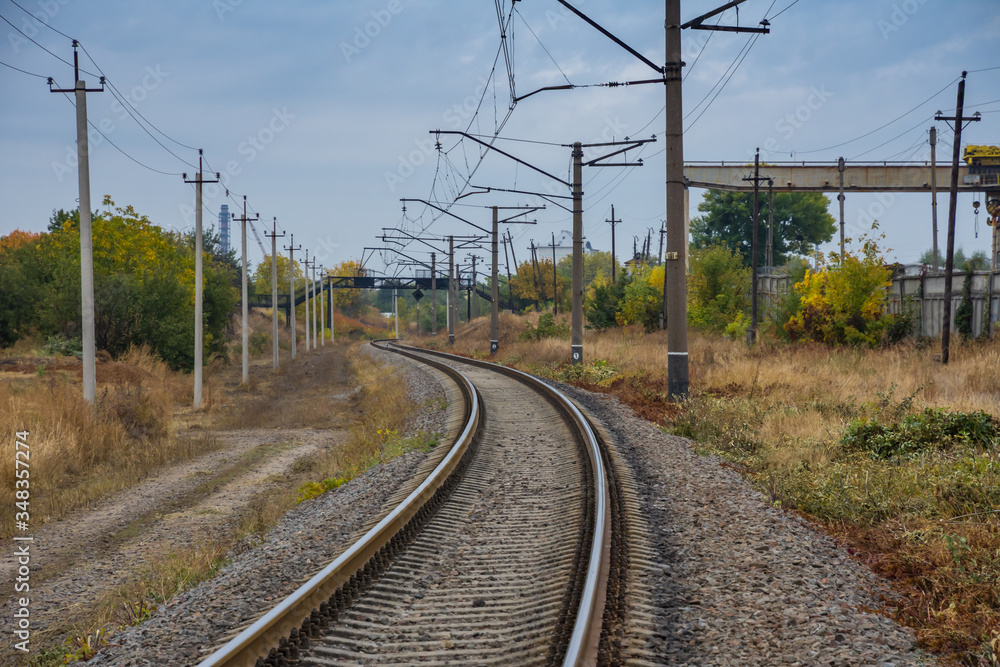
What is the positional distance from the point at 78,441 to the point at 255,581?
10707 millimetres

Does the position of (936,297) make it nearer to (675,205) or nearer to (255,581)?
(675,205)

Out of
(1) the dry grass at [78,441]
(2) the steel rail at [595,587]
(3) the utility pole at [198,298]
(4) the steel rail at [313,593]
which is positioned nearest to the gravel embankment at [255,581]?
(4) the steel rail at [313,593]

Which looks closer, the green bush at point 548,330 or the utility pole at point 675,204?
the utility pole at point 675,204

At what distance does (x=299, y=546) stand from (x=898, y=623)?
464 cm

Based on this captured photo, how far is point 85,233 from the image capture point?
17047mm

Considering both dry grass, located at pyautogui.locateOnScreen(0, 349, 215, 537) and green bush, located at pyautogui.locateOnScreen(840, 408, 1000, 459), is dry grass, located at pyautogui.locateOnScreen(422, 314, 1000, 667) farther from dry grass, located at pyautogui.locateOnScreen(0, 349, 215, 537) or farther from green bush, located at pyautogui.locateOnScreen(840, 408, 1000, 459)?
dry grass, located at pyautogui.locateOnScreen(0, 349, 215, 537)

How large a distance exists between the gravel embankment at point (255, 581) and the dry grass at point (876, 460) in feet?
13.9

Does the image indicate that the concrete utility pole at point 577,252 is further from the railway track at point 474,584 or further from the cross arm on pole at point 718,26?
the railway track at point 474,584

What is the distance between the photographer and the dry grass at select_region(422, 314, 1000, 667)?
202 inches

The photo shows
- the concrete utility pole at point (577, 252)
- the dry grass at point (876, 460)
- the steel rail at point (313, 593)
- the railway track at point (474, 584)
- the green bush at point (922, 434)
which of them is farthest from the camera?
the concrete utility pole at point (577, 252)

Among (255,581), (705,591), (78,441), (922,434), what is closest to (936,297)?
(922,434)

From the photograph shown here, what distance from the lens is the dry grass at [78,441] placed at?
11.3 metres

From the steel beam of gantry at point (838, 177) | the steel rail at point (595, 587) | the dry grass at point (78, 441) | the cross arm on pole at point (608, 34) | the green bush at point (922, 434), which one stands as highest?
the steel beam of gantry at point (838, 177)

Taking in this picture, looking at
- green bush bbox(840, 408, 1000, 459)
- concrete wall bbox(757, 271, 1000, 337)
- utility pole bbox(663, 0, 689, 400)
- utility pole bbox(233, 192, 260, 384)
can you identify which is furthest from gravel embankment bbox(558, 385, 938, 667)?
utility pole bbox(233, 192, 260, 384)
